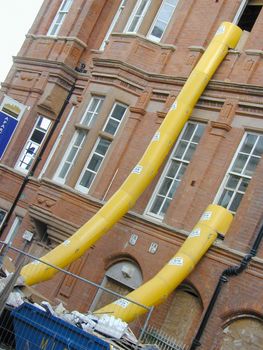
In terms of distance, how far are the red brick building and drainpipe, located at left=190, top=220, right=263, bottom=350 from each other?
0.41 feet

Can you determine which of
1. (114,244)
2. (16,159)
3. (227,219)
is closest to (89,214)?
(114,244)

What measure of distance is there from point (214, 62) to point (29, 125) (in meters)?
8.61

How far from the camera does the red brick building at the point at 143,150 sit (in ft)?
52.8

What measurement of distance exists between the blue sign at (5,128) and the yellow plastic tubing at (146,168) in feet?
20.9

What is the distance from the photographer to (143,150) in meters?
19.2

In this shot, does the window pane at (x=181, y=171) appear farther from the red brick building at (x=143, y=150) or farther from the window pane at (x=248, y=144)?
the window pane at (x=248, y=144)

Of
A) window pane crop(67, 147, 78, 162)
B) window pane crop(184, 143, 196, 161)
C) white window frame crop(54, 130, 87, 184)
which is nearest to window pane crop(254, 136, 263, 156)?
window pane crop(184, 143, 196, 161)

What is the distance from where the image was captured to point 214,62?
18062 mm

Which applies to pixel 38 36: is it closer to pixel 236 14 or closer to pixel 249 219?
pixel 236 14

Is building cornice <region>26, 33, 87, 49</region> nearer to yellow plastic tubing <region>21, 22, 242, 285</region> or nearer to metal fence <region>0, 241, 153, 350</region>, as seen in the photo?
yellow plastic tubing <region>21, 22, 242, 285</region>

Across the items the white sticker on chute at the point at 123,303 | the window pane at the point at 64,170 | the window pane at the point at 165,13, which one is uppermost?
the window pane at the point at 165,13

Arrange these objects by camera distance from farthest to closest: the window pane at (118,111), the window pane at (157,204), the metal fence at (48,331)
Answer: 1. the window pane at (118,111)
2. the window pane at (157,204)
3. the metal fence at (48,331)

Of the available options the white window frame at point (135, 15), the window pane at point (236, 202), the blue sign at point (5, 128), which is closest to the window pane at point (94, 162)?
the blue sign at point (5, 128)

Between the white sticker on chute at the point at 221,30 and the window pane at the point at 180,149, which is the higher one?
the white sticker on chute at the point at 221,30
